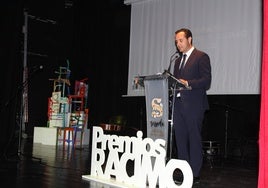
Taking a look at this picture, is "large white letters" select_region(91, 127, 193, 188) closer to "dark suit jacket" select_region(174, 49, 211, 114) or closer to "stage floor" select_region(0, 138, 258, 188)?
"stage floor" select_region(0, 138, 258, 188)

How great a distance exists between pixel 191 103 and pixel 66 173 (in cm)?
143

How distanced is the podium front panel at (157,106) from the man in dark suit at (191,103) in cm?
27

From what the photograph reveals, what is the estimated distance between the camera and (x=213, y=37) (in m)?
5.86

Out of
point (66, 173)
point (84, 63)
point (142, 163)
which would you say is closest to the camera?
point (142, 163)

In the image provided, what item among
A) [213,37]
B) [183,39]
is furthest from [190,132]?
[213,37]

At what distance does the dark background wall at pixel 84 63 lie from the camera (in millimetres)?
5043

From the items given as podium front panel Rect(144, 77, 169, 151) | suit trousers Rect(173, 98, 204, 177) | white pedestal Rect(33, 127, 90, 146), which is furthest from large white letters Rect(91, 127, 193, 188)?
white pedestal Rect(33, 127, 90, 146)

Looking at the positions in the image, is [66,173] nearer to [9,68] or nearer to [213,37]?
[9,68]

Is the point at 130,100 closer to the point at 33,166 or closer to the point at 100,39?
the point at 100,39

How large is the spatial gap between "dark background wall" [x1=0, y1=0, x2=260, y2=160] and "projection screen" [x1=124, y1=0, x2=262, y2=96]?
425 millimetres

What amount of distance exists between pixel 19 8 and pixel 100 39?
3120mm

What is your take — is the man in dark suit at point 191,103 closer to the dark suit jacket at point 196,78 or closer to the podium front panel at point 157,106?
the dark suit jacket at point 196,78

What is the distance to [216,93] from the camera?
18.9 ft

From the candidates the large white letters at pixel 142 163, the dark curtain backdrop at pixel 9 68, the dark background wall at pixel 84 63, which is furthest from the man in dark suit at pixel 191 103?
the dark curtain backdrop at pixel 9 68
